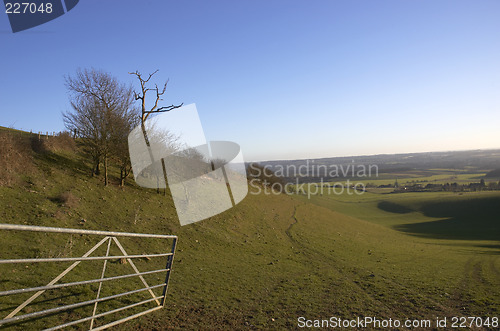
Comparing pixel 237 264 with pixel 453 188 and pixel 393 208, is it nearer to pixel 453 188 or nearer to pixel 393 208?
pixel 393 208

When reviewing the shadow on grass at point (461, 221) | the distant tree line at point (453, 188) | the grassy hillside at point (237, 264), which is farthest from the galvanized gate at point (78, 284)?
the distant tree line at point (453, 188)

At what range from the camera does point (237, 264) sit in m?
14.9

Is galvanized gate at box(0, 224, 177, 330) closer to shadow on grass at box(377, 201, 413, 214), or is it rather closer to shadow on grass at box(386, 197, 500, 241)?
shadow on grass at box(386, 197, 500, 241)

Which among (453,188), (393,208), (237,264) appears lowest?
(393,208)

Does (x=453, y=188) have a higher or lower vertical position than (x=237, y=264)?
lower

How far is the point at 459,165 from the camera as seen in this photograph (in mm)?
158375

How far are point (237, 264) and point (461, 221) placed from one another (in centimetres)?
5227

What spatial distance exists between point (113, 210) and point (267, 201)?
20393mm

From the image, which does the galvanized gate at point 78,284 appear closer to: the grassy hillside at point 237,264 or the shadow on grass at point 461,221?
the grassy hillside at point 237,264

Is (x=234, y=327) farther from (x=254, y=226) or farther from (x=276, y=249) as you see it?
(x=254, y=226)

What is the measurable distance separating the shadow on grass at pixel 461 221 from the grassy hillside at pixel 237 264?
440 inches

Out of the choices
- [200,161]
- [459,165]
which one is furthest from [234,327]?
[459,165]

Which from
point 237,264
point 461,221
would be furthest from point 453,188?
point 237,264

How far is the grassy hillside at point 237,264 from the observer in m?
8.07
